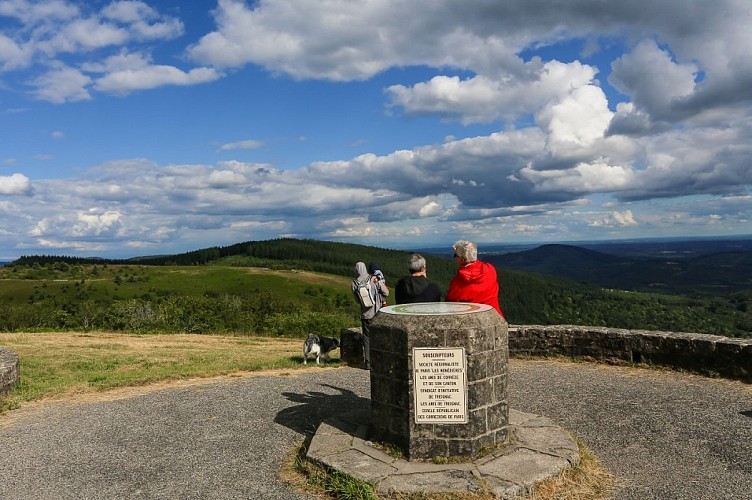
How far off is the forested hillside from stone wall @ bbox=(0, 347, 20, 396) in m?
21.1

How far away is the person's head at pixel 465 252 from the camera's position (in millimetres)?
6879

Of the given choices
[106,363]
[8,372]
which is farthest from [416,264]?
[106,363]

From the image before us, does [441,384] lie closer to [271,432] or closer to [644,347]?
[271,432]

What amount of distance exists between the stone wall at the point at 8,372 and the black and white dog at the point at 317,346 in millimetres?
5723

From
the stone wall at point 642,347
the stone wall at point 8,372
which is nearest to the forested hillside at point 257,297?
the stone wall at point 8,372

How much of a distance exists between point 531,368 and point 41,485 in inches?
340

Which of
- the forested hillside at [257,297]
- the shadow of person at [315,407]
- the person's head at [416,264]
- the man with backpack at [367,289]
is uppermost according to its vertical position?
the person's head at [416,264]

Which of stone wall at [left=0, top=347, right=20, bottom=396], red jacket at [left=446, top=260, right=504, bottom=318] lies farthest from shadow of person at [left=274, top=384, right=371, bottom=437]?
stone wall at [left=0, top=347, right=20, bottom=396]

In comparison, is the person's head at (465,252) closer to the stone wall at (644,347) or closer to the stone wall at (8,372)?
the stone wall at (644,347)

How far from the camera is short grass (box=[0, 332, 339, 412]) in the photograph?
10306 millimetres

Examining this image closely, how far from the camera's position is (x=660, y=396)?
27.3ft

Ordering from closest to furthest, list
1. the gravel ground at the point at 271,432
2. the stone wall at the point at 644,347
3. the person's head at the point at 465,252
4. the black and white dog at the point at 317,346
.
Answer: the gravel ground at the point at 271,432 → the person's head at the point at 465,252 → the stone wall at the point at 644,347 → the black and white dog at the point at 317,346

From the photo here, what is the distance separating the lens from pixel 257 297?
4894cm

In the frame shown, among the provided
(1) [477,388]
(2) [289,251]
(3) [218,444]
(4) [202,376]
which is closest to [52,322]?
(4) [202,376]
